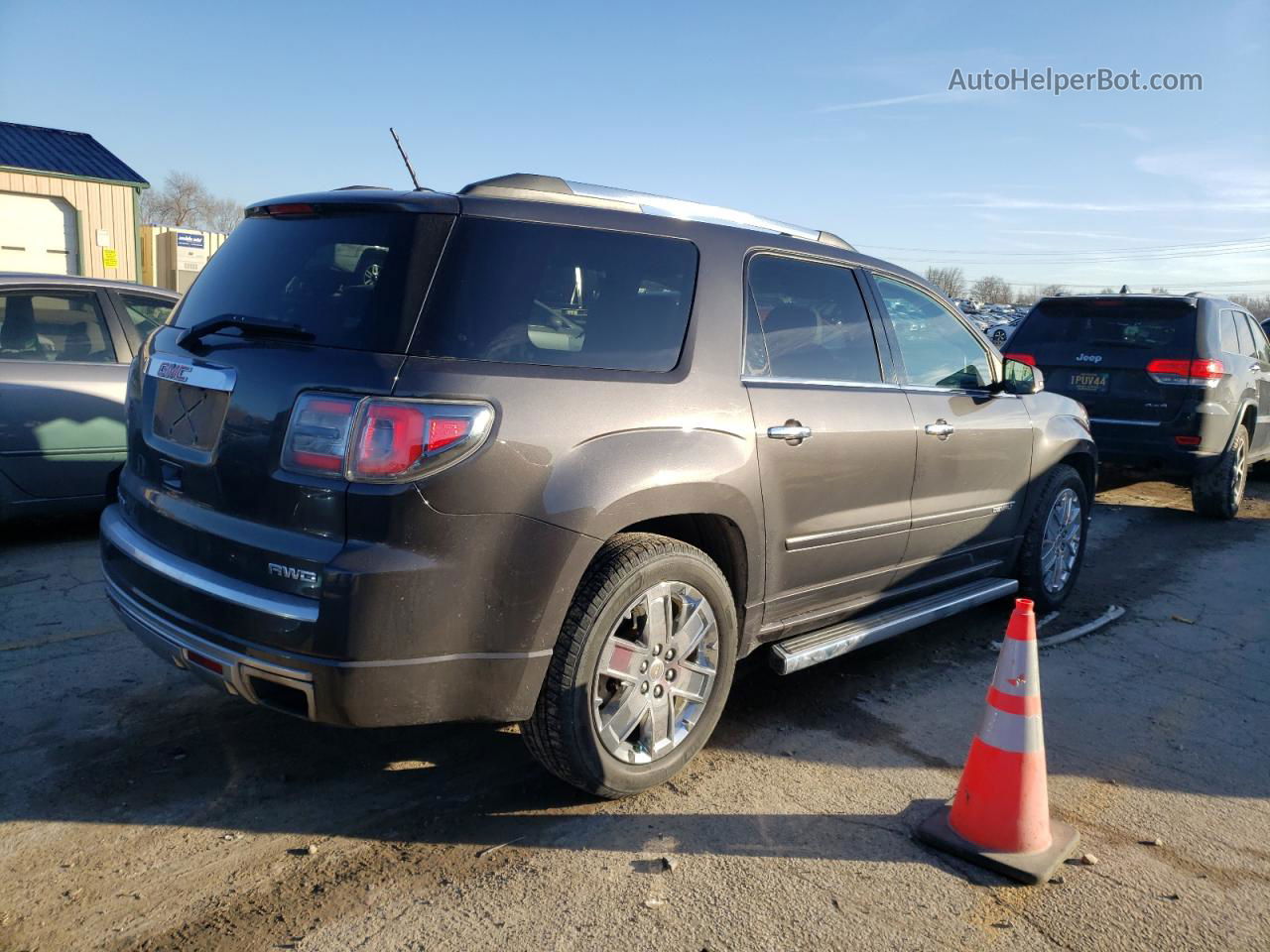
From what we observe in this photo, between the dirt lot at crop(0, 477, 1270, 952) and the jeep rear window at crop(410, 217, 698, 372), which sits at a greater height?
the jeep rear window at crop(410, 217, 698, 372)

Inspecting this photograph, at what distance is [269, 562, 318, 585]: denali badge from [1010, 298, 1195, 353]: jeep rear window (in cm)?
763

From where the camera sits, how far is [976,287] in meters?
88.9

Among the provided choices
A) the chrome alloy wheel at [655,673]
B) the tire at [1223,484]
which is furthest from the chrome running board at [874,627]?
the tire at [1223,484]

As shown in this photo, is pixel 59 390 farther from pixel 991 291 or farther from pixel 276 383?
pixel 991 291

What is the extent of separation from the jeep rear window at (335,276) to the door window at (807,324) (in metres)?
1.30

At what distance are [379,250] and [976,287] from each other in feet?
305

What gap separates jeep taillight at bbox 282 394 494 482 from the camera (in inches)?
105

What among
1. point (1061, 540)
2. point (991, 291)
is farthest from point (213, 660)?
point (991, 291)

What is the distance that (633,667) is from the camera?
3240 mm

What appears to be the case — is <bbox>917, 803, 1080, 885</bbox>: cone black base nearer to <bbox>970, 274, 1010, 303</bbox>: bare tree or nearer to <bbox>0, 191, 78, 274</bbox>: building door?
<bbox>0, 191, 78, 274</bbox>: building door

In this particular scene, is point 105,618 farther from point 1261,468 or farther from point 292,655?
point 1261,468

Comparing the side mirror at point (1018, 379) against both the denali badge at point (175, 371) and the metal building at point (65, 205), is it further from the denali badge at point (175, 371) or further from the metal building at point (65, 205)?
the metal building at point (65, 205)

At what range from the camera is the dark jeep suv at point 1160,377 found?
808 centimetres

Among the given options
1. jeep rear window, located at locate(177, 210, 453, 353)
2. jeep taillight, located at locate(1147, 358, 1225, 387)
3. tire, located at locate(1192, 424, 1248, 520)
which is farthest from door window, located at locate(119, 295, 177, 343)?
tire, located at locate(1192, 424, 1248, 520)
